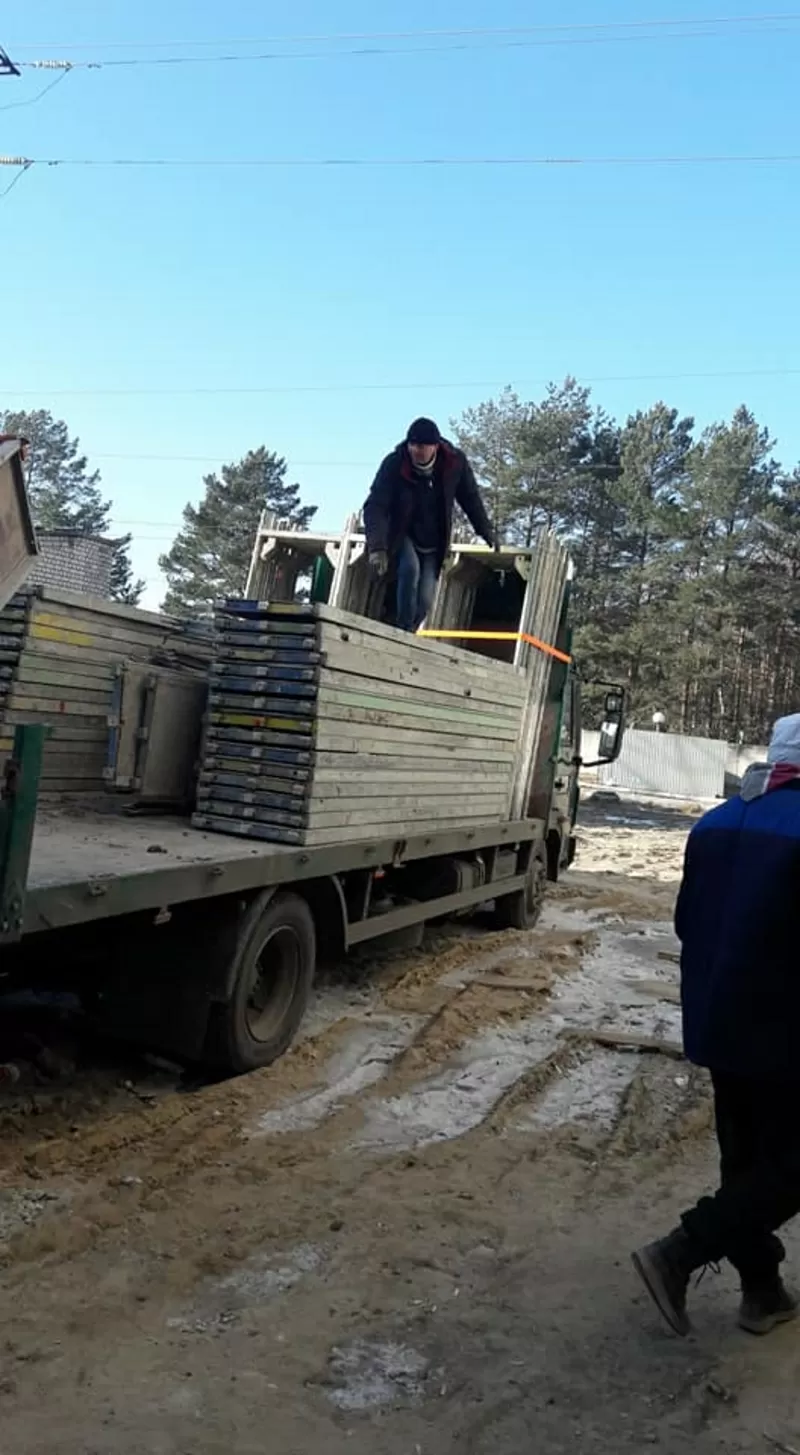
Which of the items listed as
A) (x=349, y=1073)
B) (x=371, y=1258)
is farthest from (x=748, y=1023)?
(x=349, y=1073)

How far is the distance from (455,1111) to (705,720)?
43.0m

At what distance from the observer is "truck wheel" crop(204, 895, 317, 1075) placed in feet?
17.1

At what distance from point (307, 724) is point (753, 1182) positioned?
3.02 m

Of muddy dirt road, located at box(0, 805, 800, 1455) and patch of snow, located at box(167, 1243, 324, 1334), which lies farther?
patch of snow, located at box(167, 1243, 324, 1334)

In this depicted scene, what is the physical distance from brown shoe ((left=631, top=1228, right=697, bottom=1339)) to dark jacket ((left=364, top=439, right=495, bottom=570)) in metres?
5.23

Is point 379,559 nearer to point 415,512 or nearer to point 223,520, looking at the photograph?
point 415,512

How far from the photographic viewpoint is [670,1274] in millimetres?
3213

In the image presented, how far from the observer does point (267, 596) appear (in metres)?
9.62

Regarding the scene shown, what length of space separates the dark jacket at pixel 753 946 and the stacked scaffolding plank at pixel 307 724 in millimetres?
2656

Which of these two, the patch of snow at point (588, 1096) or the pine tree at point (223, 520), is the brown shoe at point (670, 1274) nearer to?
the patch of snow at point (588, 1096)

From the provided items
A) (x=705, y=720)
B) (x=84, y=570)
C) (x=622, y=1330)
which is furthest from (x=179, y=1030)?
(x=705, y=720)

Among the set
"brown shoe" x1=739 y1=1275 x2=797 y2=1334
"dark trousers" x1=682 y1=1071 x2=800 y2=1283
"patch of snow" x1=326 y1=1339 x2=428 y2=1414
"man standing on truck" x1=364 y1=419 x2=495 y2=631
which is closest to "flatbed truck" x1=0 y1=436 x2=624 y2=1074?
"patch of snow" x1=326 y1=1339 x2=428 y2=1414

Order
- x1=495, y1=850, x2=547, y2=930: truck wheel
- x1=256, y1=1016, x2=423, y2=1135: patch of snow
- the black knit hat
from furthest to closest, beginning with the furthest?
1. x1=495, y1=850, x2=547, y2=930: truck wheel
2. the black knit hat
3. x1=256, y1=1016, x2=423, y2=1135: patch of snow

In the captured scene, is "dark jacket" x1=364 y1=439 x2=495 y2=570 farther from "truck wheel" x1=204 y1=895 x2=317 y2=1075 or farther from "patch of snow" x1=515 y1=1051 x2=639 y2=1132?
"patch of snow" x1=515 y1=1051 x2=639 y2=1132
